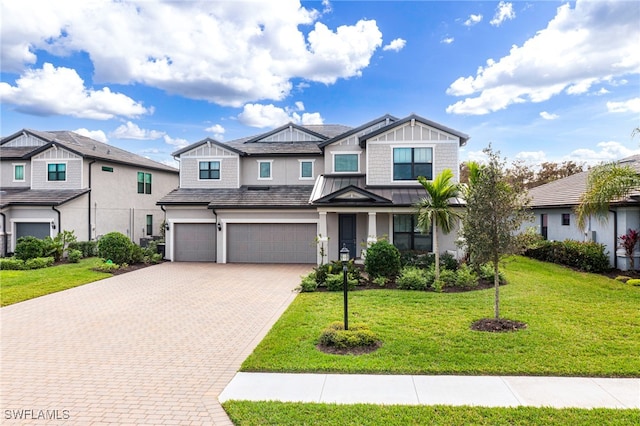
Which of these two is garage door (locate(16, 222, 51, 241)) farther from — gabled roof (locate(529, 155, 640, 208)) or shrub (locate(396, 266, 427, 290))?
gabled roof (locate(529, 155, 640, 208))

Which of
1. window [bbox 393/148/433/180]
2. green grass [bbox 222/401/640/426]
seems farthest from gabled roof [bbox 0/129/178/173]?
green grass [bbox 222/401/640/426]

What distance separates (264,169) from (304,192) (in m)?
3.07

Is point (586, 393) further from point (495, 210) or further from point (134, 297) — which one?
point (134, 297)

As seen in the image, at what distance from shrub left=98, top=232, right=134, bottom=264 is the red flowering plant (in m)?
22.1

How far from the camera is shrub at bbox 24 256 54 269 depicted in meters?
16.5

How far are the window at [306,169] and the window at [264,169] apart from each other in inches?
75.8

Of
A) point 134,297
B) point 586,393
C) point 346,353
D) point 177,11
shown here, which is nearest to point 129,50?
point 177,11

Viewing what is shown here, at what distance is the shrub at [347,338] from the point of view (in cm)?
686

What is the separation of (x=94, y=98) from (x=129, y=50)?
8.83m

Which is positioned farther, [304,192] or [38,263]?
[304,192]

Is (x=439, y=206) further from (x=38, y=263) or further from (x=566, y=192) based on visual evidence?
(x=38, y=263)

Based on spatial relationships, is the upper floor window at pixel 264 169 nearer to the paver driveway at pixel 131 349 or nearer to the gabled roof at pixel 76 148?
the paver driveway at pixel 131 349

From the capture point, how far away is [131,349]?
717 centimetres

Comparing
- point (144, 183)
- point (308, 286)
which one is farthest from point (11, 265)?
point (308, 286)
